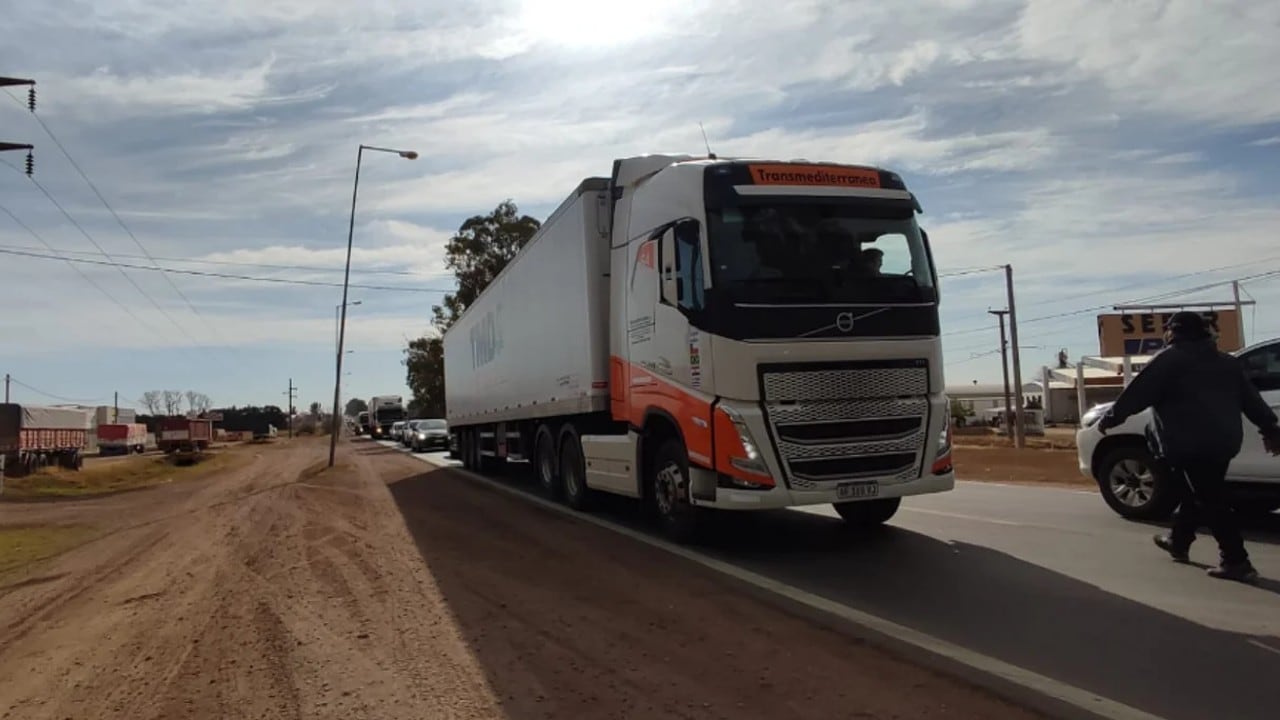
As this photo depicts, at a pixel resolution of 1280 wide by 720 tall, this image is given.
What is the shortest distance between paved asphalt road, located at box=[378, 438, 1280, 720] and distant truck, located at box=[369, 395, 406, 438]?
6336 cm

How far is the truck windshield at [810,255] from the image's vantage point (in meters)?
7.80

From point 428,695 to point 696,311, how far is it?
4.37m

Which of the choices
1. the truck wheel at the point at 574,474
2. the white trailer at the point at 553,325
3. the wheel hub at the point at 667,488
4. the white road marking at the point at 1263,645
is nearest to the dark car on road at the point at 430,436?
the white trailer at the point at 553,325

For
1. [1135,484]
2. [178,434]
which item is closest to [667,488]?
[1135,484]

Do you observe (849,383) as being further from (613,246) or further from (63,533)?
(63,533)

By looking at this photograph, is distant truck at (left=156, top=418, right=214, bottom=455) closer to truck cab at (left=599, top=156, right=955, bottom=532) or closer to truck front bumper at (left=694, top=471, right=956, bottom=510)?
truck cab at (left=599, top=156, right=955, bottom=532)

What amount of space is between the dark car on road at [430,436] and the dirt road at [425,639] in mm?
29478

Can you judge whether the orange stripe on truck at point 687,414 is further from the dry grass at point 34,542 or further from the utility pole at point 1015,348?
the utility pole at point 1015,348

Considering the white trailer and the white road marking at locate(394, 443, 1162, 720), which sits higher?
the white trailer

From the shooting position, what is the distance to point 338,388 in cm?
2875

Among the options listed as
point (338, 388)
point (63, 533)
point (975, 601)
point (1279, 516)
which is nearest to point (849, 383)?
point (975, 601)

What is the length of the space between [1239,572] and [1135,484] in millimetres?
2972

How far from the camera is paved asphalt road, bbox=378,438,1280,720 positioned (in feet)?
14.8

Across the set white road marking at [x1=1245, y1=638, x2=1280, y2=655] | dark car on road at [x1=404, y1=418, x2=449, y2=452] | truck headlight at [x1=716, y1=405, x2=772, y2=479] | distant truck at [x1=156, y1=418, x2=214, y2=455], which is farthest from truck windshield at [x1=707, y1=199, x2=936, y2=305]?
distant truck at [x1=156, y1=418, x2=214, y2=455]
